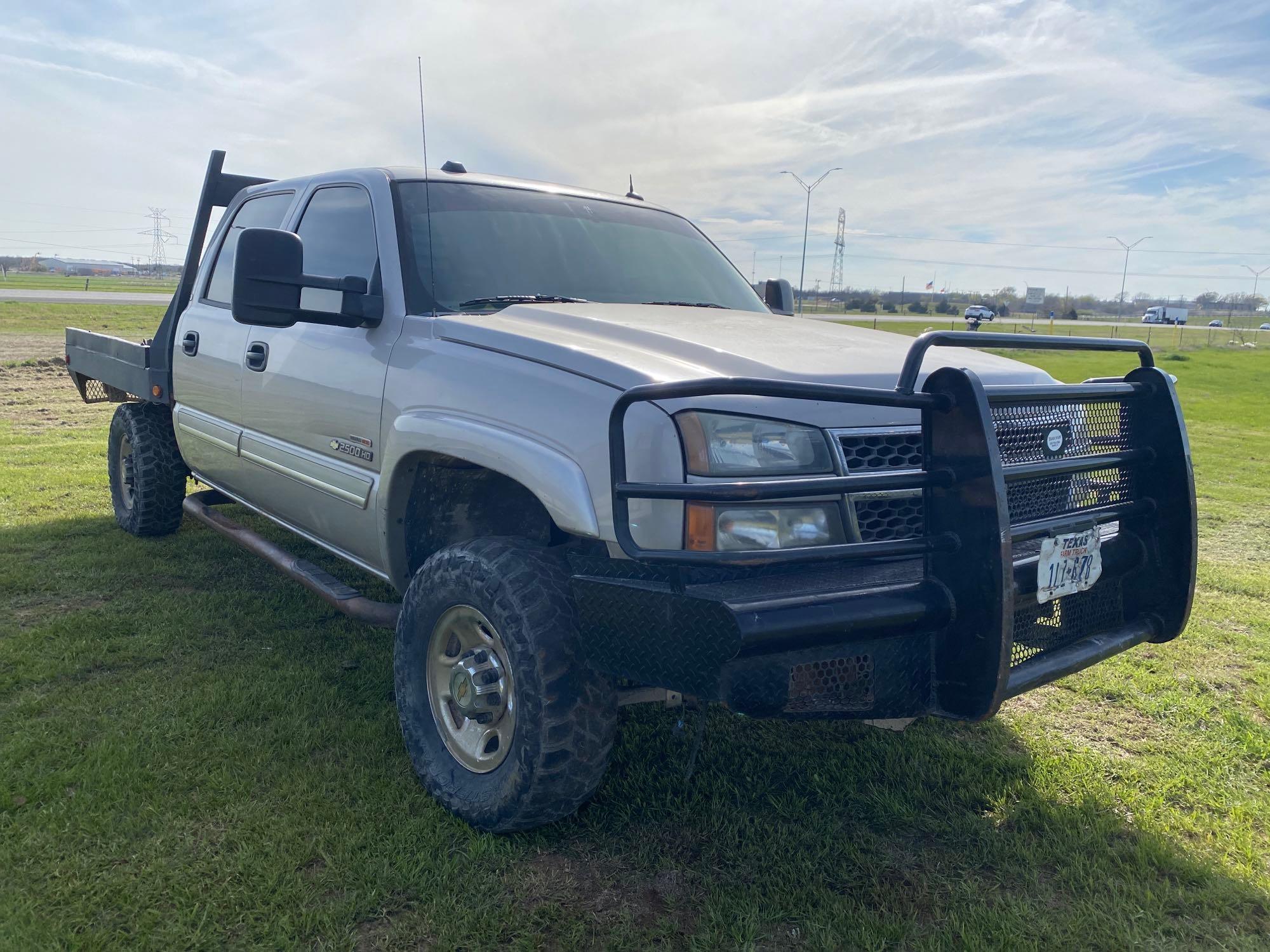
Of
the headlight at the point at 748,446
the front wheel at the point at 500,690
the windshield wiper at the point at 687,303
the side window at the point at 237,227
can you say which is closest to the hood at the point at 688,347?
the headlight at the point at 748,446

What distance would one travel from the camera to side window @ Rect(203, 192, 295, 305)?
4691 mm

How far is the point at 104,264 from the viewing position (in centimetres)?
16412

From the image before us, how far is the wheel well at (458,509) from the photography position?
3303mm

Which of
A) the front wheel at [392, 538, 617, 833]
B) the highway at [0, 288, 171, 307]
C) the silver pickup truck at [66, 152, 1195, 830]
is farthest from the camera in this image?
the highway at [0, 288, 171, 307]

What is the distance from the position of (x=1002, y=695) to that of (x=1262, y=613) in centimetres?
366

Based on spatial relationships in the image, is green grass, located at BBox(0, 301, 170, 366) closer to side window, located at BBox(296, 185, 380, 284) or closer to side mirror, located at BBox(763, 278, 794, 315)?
side window, located at BBox(296, 185, 380, 284)

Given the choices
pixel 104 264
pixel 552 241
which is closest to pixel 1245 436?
pixel 552 241

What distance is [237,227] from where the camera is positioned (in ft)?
16.7

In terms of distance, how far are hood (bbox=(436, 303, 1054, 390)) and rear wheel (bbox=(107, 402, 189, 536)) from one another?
10.9ft

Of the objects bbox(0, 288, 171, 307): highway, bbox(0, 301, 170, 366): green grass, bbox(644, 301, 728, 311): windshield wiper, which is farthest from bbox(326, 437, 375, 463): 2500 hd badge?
bbox(0, 288, 171, 307): highway

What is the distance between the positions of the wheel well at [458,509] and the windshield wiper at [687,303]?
3.27 feet

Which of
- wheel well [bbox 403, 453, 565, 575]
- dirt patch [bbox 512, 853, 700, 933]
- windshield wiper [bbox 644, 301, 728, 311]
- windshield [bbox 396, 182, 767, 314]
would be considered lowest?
dirt patch [bbox 512, 853, 700, 933]

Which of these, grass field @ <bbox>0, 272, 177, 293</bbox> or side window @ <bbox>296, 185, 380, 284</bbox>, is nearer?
side window @ <bbox>296, 185, 380, 284</bbox>

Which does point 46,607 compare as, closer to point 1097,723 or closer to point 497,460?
point 497,460
